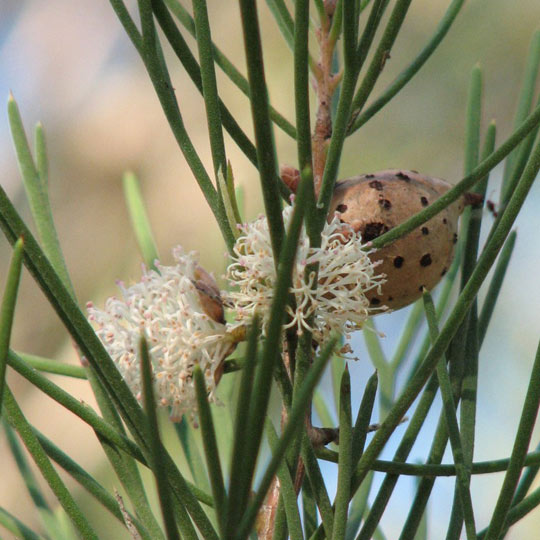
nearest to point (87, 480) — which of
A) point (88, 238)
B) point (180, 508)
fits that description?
point (180, 508)

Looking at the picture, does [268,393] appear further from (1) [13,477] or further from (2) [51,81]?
(2) [51,81]

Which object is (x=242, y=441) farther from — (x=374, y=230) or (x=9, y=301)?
(x=374, y=230)

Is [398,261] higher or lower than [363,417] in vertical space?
higher

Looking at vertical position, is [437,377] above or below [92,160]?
below

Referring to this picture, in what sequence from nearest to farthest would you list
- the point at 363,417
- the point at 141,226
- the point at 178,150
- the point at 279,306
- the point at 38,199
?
the point at 279,306 < the point at 363,417 < the point at 38,199 < the point at 141,226 < the point at 178,150

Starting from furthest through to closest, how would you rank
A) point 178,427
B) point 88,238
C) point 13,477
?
point 88,238 < point 13,477 < point 178,427

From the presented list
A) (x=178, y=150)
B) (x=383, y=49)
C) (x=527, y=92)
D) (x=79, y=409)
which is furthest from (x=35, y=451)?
(x=178, y=150)

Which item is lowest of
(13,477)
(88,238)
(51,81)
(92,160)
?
(13,477)

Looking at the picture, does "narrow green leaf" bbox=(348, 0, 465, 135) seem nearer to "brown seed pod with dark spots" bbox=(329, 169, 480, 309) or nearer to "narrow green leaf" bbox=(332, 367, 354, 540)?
"brown seed pod with dark spots" bbox=(329, 169, 480, 309)
